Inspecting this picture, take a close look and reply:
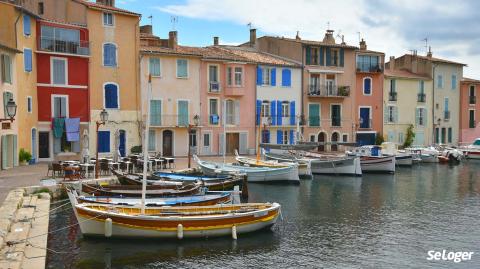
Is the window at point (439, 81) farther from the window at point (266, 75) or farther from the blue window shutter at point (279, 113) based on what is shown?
the window at point (266, 75)

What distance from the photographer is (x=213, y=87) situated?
45156 mm

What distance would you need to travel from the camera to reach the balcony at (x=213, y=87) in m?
45.0

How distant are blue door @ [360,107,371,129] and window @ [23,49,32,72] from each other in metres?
32.3

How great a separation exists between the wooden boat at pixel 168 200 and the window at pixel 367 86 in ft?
117

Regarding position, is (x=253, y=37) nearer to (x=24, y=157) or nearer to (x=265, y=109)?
(x=265, y=109)

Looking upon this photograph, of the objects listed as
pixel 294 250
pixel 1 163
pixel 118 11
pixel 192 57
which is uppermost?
pixel 118 11

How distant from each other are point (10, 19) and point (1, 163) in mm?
8334

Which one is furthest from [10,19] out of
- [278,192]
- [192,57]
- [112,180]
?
[278,192]

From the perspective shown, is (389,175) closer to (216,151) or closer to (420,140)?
(216,151)

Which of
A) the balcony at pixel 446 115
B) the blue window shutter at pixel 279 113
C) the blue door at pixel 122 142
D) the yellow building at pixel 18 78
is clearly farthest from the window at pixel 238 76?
the balcony at pixel 446 115

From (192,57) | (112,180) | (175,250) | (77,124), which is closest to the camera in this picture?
(175,250)

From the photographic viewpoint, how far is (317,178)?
3850 centimetres

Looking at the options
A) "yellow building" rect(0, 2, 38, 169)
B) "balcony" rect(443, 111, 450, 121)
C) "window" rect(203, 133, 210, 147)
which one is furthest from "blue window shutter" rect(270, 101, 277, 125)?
"balcony" rect(443, 111, 450, 121)

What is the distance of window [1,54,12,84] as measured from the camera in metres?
30.5
